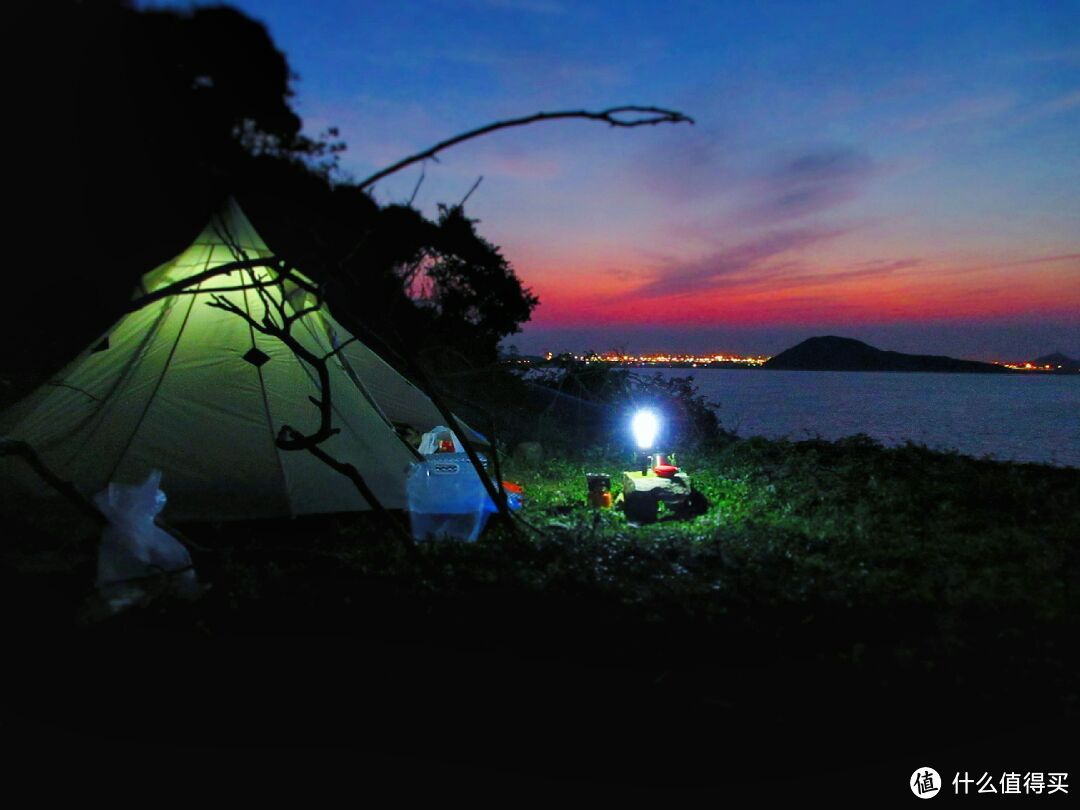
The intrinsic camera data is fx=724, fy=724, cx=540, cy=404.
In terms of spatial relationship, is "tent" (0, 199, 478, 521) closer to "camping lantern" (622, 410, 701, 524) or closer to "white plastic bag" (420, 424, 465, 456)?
"white plastic bag" (420, 424, 465, 456)

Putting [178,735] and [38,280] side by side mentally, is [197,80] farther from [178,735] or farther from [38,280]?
[178,735]

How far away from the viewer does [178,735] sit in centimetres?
267

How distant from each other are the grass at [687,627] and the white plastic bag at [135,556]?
0.13 metres

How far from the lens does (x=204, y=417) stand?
536 cm

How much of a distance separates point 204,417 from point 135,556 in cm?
195

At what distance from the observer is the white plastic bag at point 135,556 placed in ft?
11.3

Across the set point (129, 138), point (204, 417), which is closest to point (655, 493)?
point (204, 417)

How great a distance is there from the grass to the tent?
432 mm

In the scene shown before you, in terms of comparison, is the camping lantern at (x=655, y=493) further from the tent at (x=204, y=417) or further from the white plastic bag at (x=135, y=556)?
the white plastic bag at (x=135, y=556)

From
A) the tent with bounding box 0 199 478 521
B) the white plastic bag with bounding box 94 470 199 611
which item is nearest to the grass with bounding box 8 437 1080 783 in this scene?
the white plastic bag with bounding box 94 470 199 611

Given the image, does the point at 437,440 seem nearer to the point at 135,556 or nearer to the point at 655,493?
the point at 655,493

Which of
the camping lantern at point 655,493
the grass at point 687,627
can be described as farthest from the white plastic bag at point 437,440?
the grass at point 687,627

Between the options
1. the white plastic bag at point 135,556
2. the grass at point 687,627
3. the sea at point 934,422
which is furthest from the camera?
the sea at point 934,422

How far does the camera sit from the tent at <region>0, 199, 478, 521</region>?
518 cm
